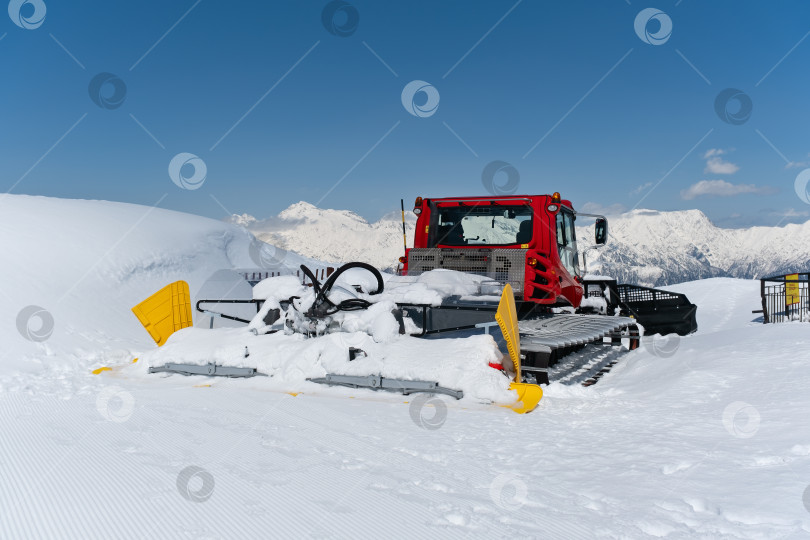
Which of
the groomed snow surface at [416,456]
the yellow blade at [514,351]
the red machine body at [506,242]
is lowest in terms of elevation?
the groomed snow surface at [416,456]

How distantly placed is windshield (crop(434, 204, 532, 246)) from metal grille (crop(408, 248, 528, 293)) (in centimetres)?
47

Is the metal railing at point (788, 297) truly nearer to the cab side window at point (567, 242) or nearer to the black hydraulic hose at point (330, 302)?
the cab side window at point (567, 242)

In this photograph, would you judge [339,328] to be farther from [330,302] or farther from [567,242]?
[567,242]

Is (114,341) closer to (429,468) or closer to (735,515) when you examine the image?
(429,468)

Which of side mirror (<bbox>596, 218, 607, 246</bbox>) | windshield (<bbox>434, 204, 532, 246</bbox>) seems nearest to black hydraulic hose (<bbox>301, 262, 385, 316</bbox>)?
windshield (<bbox>434, 204, 532, 246</bbox>)

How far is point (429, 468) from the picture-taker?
11.1ft

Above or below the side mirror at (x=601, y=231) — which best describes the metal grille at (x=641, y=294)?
below

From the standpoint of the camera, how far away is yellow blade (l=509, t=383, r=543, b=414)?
16.1 feet

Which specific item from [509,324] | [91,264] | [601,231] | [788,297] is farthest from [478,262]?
[788,297]

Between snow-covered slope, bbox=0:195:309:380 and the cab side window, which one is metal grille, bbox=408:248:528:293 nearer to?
the cab side window

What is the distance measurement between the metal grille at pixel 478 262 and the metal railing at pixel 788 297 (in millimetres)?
10517

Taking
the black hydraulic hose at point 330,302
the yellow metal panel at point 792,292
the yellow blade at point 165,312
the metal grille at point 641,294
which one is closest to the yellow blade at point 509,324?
the black hydraulic hose at point 330,302

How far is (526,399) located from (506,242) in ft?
12.2

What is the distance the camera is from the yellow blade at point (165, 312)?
24.5 ft
